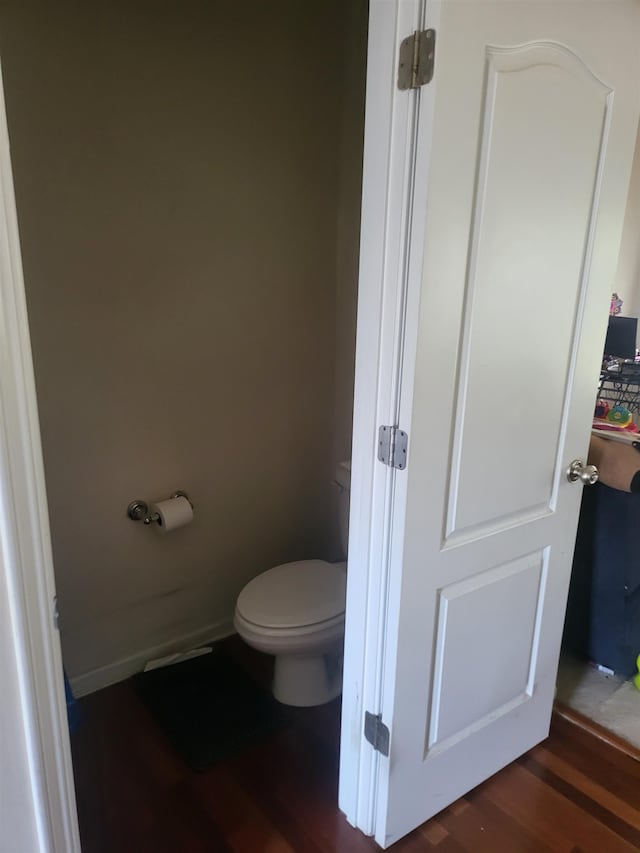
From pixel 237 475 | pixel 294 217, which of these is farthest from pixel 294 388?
pixel 294 217

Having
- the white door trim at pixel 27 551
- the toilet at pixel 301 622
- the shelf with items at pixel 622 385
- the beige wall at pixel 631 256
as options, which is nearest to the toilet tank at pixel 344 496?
the toilet at pixel 301 622

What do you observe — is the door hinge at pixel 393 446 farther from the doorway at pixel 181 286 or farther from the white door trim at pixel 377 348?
the doorway at pixel 181 286

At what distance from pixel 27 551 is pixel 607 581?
1913mm

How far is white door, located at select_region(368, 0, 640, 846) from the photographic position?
117 centimetres

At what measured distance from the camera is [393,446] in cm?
128

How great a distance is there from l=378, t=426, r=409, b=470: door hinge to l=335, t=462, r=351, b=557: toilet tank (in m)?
0.80

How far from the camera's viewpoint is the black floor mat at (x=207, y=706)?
6.03 feet

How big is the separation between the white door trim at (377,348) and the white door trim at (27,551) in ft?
2.21

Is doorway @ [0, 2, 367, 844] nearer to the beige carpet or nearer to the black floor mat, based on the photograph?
the black floor mat

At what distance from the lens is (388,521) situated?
4.38 feet

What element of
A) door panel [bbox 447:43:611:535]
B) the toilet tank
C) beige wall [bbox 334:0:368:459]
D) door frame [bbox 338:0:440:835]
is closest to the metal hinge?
door frame [bbox 338:0:440:835]

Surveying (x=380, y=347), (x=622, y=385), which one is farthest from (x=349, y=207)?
(x=622, y=385)

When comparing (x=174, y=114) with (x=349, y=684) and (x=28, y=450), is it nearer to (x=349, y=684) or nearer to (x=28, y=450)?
(x=28, y=450)

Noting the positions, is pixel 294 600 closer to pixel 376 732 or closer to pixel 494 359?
pixel 376 732
